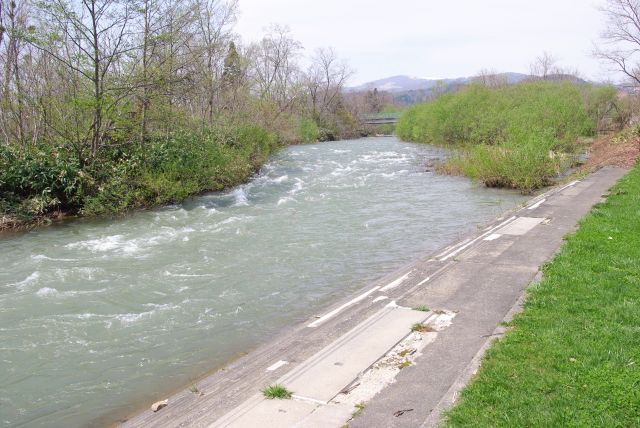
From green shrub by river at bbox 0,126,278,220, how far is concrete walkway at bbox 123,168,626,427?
11.9 metres

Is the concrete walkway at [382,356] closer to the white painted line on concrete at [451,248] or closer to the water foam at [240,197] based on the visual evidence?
the white painted line on concrete at [451,248]

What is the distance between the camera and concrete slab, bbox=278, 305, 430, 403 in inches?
216

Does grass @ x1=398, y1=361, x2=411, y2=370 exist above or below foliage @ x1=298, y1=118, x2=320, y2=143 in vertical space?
below

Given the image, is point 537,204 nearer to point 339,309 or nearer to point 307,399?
point 339,309

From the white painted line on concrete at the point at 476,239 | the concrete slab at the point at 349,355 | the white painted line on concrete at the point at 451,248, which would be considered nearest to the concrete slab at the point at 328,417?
the concrete slab at the point at 349,355

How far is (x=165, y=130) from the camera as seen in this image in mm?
22250

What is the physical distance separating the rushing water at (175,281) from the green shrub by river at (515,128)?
1787 mm

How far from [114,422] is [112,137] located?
52.2 ft

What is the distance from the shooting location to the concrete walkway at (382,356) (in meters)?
5.00

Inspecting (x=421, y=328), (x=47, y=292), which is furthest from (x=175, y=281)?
(x=421, y=328)

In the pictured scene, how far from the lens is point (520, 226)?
12648 mm

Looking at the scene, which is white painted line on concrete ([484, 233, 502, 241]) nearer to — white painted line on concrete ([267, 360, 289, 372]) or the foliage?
white painted line on concrete ([267, 360, 289, 372])

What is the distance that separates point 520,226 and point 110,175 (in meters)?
13.9

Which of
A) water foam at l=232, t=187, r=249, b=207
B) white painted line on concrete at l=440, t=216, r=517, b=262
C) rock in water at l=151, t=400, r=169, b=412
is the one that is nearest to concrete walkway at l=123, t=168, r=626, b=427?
rock in water at l=151, t=400, r=169, b=412
